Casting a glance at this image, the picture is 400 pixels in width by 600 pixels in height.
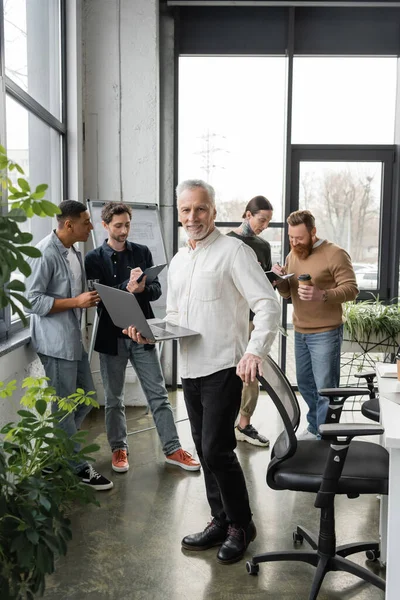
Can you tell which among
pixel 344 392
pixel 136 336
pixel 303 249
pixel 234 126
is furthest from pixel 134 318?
pixel 234 126

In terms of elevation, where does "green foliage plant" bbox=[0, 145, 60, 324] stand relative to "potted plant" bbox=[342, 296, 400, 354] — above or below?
above

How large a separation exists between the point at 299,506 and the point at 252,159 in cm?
319

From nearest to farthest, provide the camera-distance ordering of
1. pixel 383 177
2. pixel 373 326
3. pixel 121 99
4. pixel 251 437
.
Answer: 1. pixel 251 437
2. pixel 373 326
3. pixel 121 99
4. pixel 383 177

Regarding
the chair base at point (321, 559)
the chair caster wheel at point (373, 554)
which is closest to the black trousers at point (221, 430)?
the chair base at point (321, 559)

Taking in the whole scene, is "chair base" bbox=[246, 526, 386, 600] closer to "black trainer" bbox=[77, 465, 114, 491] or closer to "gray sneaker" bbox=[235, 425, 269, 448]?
"black trainer" bbox=[77, 465, 114, 491]

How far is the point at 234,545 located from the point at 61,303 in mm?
1456

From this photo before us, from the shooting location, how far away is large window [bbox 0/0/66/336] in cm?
332

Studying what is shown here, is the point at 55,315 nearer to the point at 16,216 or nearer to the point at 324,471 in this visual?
the point at 324,471

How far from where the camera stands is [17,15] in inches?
138

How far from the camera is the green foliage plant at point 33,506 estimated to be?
1.44 metres

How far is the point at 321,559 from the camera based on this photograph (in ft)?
7.46

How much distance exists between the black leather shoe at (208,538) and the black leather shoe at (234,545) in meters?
0.08

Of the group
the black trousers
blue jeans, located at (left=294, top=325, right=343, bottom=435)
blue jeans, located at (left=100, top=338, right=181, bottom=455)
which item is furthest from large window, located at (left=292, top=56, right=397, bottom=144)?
the black trousers

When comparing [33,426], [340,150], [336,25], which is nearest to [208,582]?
[33,426]
